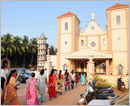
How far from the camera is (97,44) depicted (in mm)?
24469

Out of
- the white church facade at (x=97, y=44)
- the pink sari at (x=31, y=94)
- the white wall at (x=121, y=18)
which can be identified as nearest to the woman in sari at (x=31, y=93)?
the pink sari at (x=31, y=94)

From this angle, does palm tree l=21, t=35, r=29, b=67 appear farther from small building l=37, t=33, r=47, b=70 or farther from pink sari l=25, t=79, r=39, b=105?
pink sari l=25, t=79, r=39, b=105

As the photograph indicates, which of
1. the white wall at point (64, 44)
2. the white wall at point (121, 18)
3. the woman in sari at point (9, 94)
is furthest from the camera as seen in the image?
the white wall at point (64, 44)

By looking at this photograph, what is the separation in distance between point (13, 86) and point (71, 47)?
64.4 ft

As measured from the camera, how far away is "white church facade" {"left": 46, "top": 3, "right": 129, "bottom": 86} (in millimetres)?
20594

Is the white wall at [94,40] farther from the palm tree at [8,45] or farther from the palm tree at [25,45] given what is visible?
the palm tree at [8,45]

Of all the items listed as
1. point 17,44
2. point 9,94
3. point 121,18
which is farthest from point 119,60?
point 17,44

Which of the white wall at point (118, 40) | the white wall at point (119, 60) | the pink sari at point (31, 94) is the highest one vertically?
the white wall at point (118, 40)

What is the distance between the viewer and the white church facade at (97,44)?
811 inches

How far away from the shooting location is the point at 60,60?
24.3 metres

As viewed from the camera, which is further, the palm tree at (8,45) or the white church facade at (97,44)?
the palm tree at (8,45)

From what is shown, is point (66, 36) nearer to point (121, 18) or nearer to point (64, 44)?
point (64, 44)

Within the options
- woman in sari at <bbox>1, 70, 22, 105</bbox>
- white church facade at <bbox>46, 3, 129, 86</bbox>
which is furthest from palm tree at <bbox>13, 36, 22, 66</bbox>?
woman in sari at <bbox>1, 70, 22, 105</bbox>

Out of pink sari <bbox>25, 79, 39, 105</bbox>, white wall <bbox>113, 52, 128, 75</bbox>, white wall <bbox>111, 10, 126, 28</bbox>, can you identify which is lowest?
pink sari <bbox>25, 79, 39, 105</bbox>
